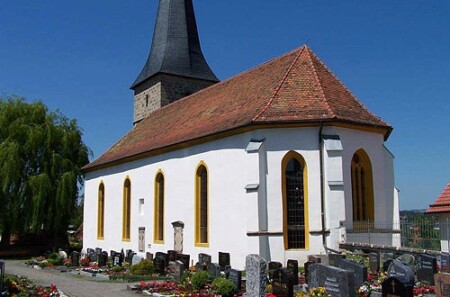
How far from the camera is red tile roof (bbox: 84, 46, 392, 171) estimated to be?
18203 mm

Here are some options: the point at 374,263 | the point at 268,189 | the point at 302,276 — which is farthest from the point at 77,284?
the point at 374,263

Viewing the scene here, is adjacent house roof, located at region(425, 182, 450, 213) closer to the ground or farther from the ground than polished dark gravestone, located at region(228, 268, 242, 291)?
farther from the ground

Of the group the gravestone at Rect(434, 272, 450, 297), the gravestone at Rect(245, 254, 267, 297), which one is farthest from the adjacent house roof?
the gravestone at Rect(245, 254, 267, 297)

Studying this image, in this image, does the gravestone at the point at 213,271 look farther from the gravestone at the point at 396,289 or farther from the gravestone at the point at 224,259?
the gravestone at the point at 396,289

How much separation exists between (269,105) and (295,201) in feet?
12.1

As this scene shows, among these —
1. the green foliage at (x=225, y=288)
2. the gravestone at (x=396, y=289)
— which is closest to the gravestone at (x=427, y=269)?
the gravestone at (x=396, y=289)

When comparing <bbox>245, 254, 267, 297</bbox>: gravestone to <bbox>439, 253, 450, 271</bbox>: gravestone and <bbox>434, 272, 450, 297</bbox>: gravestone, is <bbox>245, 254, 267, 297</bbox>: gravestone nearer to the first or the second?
<bbox>434, 272, 450, 297</bbox>: gravestone

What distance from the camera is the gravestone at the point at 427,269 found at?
1319 centimetres

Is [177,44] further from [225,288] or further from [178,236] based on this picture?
[225,288]

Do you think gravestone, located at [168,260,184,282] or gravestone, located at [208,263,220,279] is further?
gravestone, located at [168,260,184,282]

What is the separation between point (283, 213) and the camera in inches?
698

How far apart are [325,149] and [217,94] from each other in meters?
8.81

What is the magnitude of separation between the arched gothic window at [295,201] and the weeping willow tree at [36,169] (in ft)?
53.2

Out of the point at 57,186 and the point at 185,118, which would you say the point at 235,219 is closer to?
the point at 185,118
